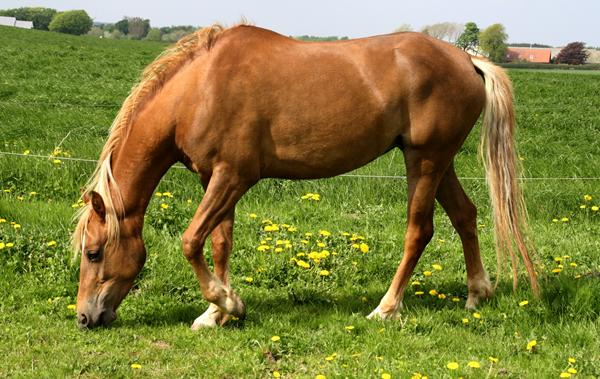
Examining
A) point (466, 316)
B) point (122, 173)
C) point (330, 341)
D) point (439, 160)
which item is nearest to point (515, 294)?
point (466, 316)

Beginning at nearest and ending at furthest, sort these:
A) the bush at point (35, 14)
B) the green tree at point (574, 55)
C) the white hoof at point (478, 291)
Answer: the white hoof at point (478, 291), the green tree at point (574, 55), the bush at point (35, 14)

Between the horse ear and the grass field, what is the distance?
2.59 feet

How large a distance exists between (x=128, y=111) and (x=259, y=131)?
2.96ft

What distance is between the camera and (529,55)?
2066 inches

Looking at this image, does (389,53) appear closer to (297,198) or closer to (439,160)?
(439,160)

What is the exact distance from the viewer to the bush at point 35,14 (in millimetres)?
101188

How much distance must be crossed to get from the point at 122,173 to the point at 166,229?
190cm

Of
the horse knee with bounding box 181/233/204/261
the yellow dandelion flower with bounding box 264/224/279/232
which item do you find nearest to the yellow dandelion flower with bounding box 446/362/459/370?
the horse knee with bounding box 181/233/204/261

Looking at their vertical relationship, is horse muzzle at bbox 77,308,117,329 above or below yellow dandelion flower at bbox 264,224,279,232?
below

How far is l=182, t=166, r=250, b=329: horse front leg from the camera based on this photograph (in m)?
4.70

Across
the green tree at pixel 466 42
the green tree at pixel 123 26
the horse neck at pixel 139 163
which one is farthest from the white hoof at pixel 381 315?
the green tree at pixel 123 26

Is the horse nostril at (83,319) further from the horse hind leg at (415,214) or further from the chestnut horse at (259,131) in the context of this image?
the horse hind leg at (415,214)

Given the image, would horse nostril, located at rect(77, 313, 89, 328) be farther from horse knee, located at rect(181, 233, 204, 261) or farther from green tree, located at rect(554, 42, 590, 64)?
green tree, located at rect(554, 42, 590, 64)

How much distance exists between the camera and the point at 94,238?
4715mm
